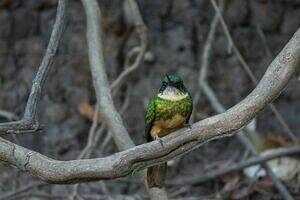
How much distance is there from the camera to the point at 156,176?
3350 millimetres

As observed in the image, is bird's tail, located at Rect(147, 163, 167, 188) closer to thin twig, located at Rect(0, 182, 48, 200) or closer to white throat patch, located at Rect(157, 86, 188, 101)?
white throat patch, located at Rect(157, 86, 188, 101)

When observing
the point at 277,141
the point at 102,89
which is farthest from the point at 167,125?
the point at 277,141

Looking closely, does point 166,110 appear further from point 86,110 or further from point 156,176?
point 86,110

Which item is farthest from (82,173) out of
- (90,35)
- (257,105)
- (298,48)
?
(90,35)

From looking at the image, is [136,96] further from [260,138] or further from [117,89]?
[260,138]

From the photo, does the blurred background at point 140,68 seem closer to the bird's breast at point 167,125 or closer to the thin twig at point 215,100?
the thin twig at point 215,100

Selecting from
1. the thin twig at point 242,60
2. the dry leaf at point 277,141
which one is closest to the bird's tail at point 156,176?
the thin twig at point 242,60

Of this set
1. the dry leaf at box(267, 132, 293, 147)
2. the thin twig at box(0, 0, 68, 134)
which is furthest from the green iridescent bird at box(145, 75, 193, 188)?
the dry leaf at box(267, 132, 293, 147)

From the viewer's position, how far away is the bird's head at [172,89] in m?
3.28

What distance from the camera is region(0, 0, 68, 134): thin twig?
2.54 metres

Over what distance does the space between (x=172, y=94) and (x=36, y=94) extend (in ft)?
2.59

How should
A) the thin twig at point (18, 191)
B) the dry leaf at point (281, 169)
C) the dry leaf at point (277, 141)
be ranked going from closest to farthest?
the thin twig at point (18, 191)
the dry leaf at point (281, 169)
the dry leaf at point (277, 141)

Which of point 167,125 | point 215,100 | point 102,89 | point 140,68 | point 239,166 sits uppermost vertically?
point 140,68

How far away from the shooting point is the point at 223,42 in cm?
512
